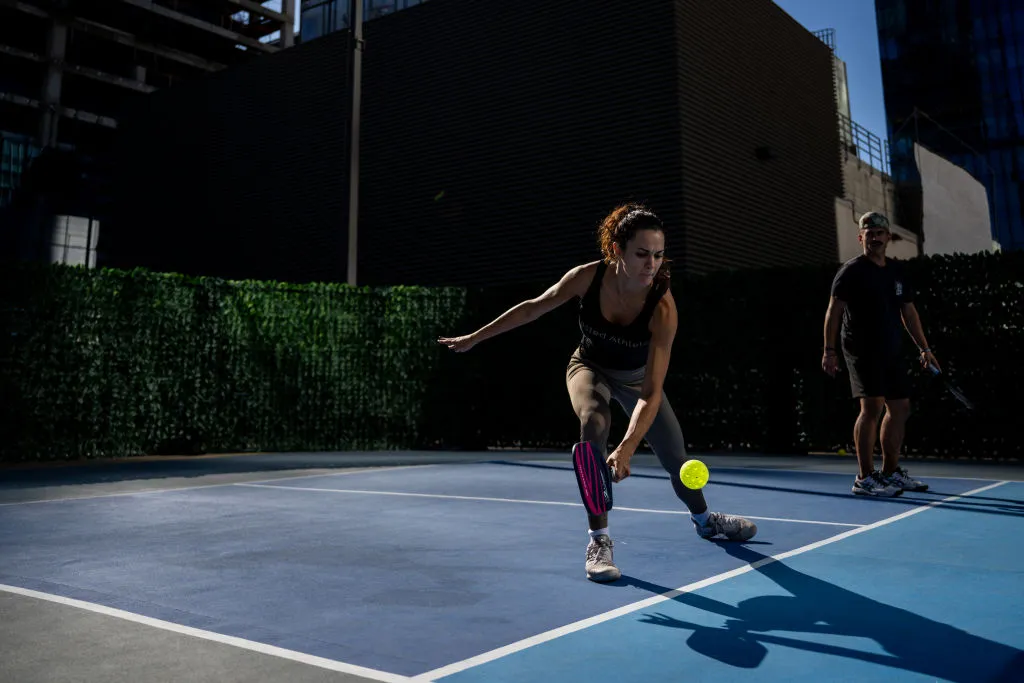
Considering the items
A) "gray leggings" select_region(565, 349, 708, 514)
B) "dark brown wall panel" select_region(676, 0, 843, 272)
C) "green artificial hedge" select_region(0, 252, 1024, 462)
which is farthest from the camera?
"dark brown wall panel" select_region(676, 0, 843, 272)

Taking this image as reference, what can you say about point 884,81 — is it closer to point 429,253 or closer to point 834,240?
point 834,240

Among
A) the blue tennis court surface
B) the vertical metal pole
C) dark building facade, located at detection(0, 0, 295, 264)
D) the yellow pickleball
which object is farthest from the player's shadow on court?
dark building facade, located at detection(0, 0, 295, 264)

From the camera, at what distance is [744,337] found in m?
12.6

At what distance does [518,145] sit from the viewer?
18.1 m

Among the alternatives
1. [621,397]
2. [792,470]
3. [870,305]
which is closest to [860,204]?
[792,470]

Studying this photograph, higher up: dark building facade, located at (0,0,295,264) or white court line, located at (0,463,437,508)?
dark building facade, located at (0,0,295,264)

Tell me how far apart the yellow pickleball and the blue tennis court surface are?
1.48 feet

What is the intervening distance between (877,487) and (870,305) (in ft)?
5.15

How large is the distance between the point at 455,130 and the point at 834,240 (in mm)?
10100

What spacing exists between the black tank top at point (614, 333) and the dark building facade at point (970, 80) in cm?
8116

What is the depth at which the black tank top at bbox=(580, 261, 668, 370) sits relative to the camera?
4.28 m

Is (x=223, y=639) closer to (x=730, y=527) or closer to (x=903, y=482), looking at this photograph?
(x=730, y=527)

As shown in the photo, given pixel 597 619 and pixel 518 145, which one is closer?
pixel 597 619

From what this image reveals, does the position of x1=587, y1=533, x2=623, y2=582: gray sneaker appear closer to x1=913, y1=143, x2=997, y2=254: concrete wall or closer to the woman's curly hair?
the woman's curly hair
